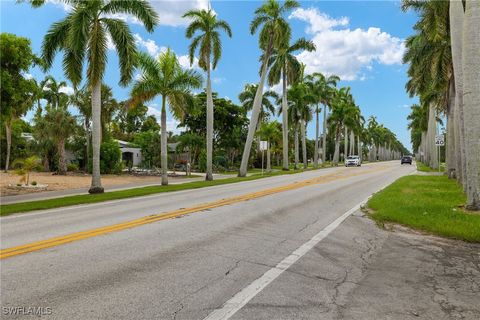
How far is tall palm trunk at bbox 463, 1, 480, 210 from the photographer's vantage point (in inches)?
438

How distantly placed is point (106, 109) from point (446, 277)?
42443mm

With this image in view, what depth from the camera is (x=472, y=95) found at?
1117 cm

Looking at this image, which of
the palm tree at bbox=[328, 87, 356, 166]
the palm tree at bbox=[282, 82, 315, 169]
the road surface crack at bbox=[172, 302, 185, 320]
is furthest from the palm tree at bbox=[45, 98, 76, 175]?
the palm tree at bbox=[328, 87, 356, 166]

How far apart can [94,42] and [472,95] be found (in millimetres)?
16252

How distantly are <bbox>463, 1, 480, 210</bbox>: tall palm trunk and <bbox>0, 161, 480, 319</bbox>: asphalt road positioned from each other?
412 centimetres

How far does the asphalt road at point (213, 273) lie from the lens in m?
4.32

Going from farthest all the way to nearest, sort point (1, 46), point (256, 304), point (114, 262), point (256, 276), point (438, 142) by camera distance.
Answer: point (438, 142) → point (1, 46) → point (114, 262) → point (256, 276) → point (256, 304)

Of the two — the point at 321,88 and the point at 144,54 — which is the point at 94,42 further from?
the point at 321,88

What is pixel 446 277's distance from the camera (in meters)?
5.72

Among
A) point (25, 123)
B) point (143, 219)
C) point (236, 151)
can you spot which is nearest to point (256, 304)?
point (143, 219)

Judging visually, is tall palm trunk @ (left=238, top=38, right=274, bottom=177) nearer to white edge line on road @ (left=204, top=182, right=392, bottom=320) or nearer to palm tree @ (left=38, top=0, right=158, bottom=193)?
palm tree @ (left=38, top=0, right=158, bottom=193)

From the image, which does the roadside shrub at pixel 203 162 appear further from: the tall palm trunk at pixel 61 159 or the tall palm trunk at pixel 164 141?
the tall palm trunk at pixel 164 141

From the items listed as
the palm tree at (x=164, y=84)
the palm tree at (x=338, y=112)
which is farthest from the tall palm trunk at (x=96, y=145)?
the palm tree at (x=338, y=112)

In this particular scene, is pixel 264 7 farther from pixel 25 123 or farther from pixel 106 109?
pixel 25 123
